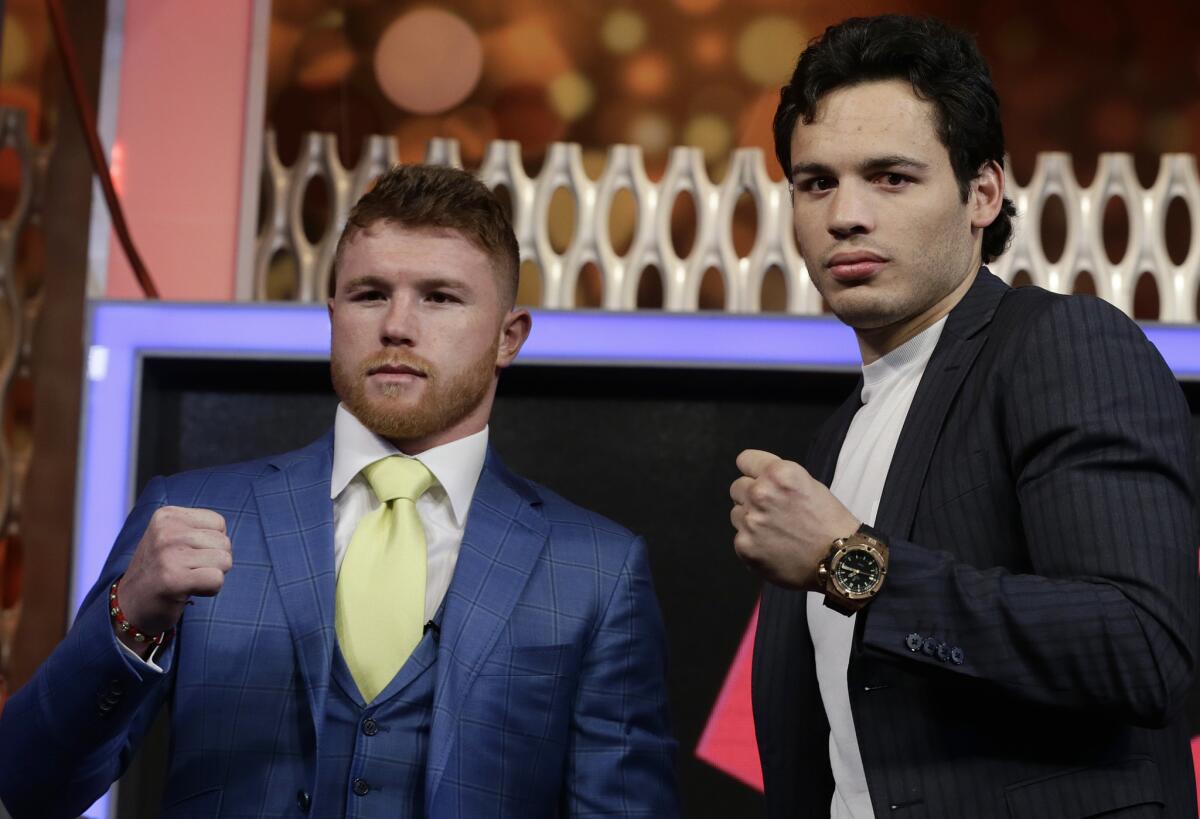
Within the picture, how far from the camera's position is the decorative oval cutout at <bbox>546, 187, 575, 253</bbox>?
322 centimetres

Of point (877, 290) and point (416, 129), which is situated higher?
point (416, 129)

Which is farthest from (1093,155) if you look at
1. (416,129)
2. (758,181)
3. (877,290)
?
(877,290)

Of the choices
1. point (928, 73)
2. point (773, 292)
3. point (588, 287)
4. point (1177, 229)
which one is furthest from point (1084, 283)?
point (928, 73)

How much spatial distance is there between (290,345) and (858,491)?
1232mm

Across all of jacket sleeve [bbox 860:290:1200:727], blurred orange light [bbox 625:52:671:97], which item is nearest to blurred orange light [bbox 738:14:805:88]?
blurred orange light [bbox 625:52:671:97]

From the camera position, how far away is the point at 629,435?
2.58 metres

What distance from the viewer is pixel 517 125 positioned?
11.2 ft

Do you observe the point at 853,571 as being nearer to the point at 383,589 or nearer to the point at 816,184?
the point at 816,184

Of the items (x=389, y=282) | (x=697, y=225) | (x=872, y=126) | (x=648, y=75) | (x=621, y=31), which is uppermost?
(x=621, y=31)

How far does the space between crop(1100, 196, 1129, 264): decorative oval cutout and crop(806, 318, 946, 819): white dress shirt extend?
179 centimetres

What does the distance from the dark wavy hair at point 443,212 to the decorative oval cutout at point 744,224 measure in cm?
137

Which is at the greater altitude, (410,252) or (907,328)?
(410,252)

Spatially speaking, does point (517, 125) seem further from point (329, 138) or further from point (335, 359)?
point (335, 359)

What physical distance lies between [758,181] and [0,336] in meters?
1.53
